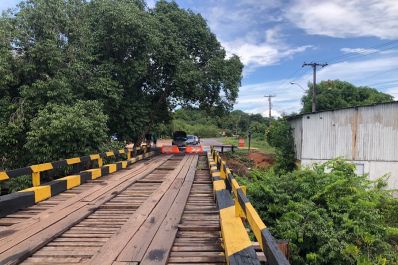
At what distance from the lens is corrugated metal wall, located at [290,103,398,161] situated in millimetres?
21266

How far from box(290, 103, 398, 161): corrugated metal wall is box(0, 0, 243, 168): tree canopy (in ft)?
19.5

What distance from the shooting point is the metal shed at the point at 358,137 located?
69.6 ft

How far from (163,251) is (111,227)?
1297 mm

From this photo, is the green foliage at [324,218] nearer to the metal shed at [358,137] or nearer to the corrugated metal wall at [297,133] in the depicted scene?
the metal shed at [358,137]

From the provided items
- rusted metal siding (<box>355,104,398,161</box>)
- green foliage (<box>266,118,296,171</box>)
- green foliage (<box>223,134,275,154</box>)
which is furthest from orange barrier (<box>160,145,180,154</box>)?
green foliage (<box>223,134,275,154</box>)

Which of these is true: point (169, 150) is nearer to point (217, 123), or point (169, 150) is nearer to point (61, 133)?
point (61, 133)

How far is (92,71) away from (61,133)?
18.0 feet

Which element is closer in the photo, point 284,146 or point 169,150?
point 169,150

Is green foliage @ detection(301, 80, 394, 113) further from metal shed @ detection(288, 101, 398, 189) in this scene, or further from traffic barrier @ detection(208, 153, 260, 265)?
traffic barrier @ detection(208, 153, 260, 265)

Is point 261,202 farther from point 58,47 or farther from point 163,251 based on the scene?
point 58,47

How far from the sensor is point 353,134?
22578 mm

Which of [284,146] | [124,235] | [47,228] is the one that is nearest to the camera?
[124,235]

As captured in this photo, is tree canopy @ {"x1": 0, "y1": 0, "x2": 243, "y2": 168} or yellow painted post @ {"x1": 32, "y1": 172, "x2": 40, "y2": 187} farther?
tree canopy @ {"x1": 0, "y1": 0, "x2": 243, "y2": 168}

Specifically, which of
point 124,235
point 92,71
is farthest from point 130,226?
point 92,71
